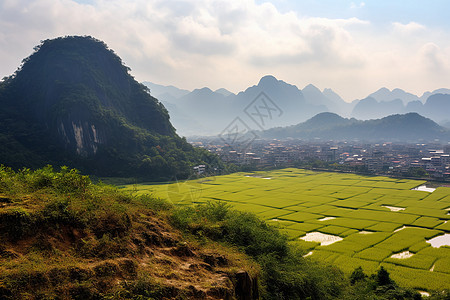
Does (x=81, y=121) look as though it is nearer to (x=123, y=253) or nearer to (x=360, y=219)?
(x=360, y=219)

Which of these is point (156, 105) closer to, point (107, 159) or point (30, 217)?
point (107, 159)

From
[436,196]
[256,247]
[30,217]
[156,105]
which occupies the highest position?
[156,105]

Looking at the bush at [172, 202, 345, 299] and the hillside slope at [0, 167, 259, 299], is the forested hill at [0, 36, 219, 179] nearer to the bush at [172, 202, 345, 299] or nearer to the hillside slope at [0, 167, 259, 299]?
the bush at [172, 202, 345, 299]

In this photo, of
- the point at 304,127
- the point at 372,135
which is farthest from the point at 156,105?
the point at 304,127

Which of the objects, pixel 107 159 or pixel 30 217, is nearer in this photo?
pixel 30 217

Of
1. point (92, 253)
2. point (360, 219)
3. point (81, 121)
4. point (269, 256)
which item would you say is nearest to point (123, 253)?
point (92, 253)

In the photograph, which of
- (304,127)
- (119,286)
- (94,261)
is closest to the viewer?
(119,286)
